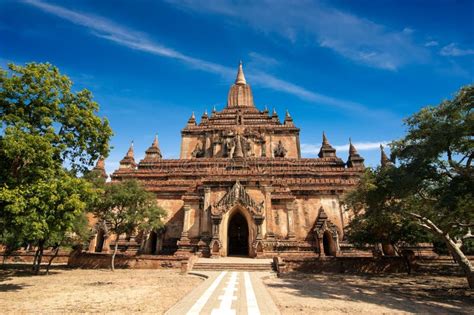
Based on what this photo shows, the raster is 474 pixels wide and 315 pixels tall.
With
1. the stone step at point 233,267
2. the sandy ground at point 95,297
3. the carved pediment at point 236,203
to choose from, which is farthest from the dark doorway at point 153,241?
the sandy ground at point 95,297

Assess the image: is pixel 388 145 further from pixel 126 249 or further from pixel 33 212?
pixel 126 249

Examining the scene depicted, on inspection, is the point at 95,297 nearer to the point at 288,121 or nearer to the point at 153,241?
the point at 153,241

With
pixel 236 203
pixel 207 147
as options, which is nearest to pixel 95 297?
pixel 236 203

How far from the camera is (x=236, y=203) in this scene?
2464cm

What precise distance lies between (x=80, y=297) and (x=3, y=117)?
8778 mm

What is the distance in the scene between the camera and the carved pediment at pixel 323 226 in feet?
88.1

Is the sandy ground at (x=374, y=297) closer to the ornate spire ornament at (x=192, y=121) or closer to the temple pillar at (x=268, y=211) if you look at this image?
the temple pillar at (x=268, y=211)

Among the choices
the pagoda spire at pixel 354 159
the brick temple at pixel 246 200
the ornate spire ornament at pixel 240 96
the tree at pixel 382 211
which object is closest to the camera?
the tree at pixel 382 211

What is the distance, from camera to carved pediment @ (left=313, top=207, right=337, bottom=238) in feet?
88.1

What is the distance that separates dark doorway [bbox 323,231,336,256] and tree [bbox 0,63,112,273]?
76.4ft

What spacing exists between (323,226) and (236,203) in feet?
32.9

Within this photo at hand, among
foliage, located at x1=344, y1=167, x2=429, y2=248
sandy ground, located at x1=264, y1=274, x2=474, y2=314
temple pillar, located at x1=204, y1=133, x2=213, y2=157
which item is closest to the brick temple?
temple pillar, located at x1=204, y1=133, x2=213, y2=157

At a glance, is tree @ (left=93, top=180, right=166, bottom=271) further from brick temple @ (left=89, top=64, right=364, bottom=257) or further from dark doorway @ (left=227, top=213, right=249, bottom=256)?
dark doorway @ (left=227, top=213, right=249, bottom=256)

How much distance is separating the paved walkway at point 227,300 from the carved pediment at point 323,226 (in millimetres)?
16009
